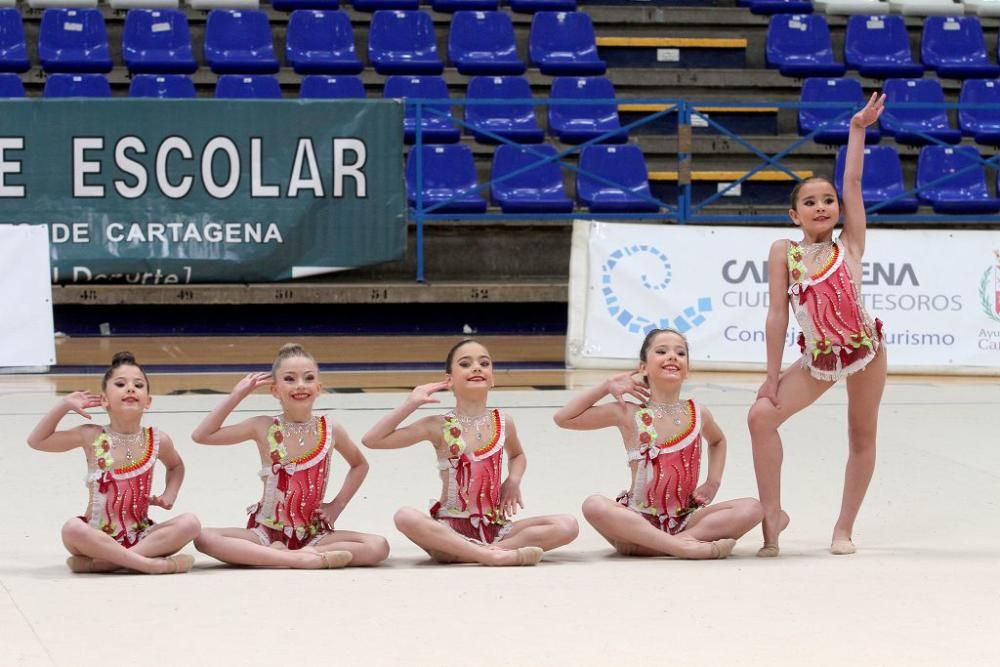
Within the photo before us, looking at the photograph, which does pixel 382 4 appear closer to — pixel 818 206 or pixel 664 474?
pixel 818 206

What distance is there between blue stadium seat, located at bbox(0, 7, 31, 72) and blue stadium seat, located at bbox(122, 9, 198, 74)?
0.84 m

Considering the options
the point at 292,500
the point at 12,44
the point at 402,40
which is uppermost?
the point at 402,40

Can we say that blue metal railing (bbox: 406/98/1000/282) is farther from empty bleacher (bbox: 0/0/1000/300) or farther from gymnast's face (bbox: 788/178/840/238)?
gymnast's face (bbox: 788/178/840/238)

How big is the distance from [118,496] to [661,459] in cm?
167

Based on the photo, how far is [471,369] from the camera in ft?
15.2

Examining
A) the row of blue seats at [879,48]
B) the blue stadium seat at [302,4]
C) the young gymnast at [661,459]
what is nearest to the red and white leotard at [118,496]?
the young gymnast at [661,459]

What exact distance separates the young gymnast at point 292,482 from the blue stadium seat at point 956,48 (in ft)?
36.7

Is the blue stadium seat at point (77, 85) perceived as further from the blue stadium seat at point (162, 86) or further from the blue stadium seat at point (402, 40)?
the blue stadium seat at point (402, 40)

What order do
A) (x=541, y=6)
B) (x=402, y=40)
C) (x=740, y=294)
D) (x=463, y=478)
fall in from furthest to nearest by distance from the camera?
(x=541, y=6)
(x=402, y=40)
(x=740, y=294)
(x=463, y=478)

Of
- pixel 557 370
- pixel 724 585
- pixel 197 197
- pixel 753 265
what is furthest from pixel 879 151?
pixel 724 585

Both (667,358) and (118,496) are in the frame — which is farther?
(667,358)

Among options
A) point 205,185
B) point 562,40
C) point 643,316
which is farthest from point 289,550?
point 562,40

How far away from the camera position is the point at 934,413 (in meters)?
7.86

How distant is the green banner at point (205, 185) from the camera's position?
10703 millimetres
